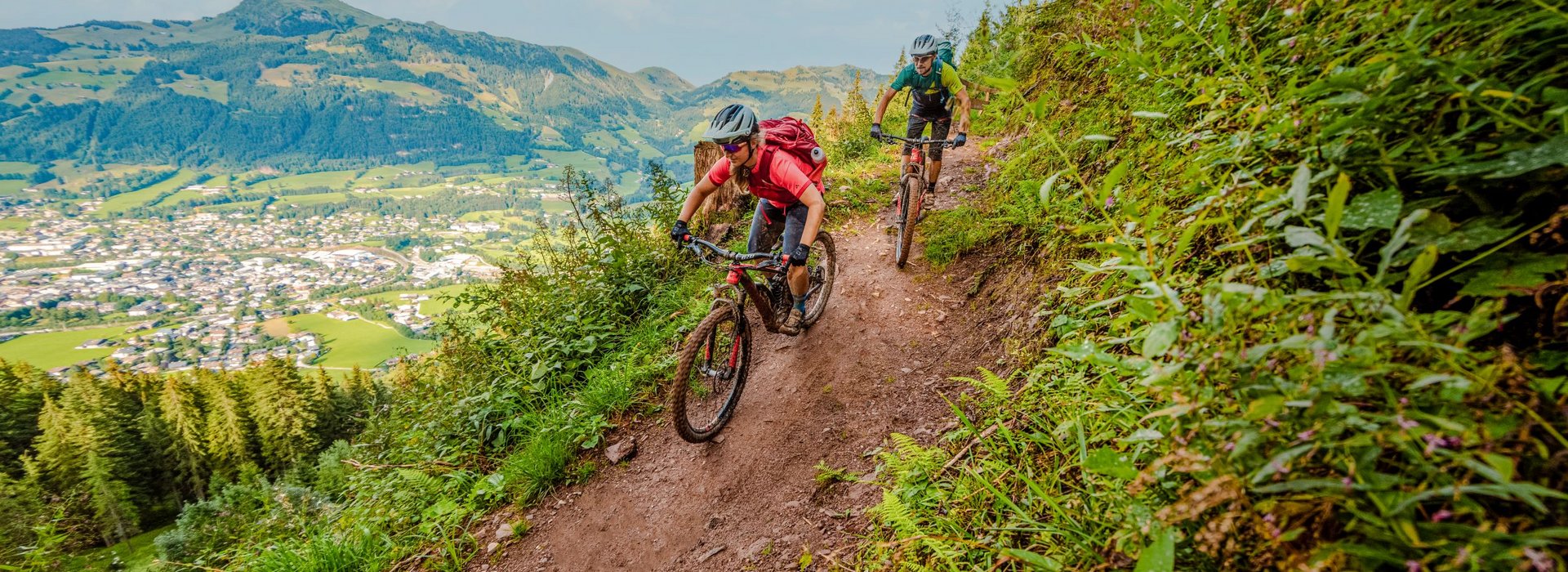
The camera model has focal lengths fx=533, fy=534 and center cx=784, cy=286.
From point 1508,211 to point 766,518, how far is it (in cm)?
406

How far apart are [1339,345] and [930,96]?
284 inches

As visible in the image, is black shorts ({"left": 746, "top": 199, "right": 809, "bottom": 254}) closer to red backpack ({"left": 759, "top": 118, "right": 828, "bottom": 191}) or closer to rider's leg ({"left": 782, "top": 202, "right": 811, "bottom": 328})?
rider's leg ({"left": 782, "top": 202, "right": 811, "bottom": 328})

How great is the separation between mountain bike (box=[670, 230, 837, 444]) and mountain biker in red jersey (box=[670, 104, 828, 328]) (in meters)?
0.23

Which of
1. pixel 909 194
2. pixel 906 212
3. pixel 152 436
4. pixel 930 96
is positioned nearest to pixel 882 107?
pixel 930 96

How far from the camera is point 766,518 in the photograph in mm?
4219

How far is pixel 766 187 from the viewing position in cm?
556

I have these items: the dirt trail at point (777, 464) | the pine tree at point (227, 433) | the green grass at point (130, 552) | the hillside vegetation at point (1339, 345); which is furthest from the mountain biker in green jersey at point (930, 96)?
the pine tree at point (227, 433)

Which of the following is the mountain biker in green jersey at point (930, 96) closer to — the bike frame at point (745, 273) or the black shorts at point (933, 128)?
the black shorts at point (933, 128)

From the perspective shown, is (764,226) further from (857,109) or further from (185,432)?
(185,432)

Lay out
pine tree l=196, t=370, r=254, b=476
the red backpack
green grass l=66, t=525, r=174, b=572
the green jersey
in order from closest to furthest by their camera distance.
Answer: the red backpack → the green jersey → green grass l=66, t=525, r=174, b=572 → pine tree l=196, t=370, r=254, b=476

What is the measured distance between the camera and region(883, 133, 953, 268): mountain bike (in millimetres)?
7082

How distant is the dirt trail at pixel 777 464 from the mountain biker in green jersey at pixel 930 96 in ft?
8.36

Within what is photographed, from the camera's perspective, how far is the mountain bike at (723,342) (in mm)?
4816

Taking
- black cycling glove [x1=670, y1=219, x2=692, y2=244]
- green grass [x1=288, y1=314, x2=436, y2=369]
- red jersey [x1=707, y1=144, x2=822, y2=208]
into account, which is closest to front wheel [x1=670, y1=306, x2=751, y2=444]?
black cycling glove [x1=670, y1=219, x2=692, y2=244]
